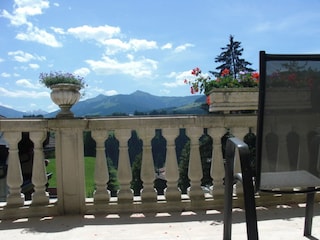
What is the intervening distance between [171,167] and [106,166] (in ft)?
1.98

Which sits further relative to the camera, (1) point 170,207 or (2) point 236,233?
(1) point 170,207

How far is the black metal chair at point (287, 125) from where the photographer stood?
1714 mm

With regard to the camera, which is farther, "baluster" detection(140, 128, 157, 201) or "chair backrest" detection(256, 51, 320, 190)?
"baluster" detection(140, 128, 157, 201)

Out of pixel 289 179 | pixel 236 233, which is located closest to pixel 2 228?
pixel 236 233

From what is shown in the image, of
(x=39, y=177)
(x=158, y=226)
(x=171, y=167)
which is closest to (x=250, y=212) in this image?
(x=158, y=226)

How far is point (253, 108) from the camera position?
3240mm

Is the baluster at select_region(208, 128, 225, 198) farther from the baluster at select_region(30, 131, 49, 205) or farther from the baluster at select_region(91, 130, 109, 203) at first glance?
the baluster at select_region(30, 131, 49, 205)

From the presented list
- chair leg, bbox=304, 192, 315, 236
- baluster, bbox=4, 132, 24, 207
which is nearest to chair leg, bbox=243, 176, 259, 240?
chair leg, bbox=304, 192, 315, 236

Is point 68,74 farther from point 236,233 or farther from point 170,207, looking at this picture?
point 236,233

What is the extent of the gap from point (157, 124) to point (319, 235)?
5.14 ft

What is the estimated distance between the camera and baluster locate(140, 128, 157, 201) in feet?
10.1

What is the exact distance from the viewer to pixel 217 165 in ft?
10.6

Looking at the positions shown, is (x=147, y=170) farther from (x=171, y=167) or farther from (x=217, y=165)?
A: (x=217, y=165)

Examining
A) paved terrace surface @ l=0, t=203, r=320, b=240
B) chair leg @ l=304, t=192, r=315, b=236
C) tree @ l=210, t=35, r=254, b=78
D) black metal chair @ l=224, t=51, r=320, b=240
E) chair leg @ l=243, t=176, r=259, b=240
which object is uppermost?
tree @ l=210, t=35, r=254, b=78
